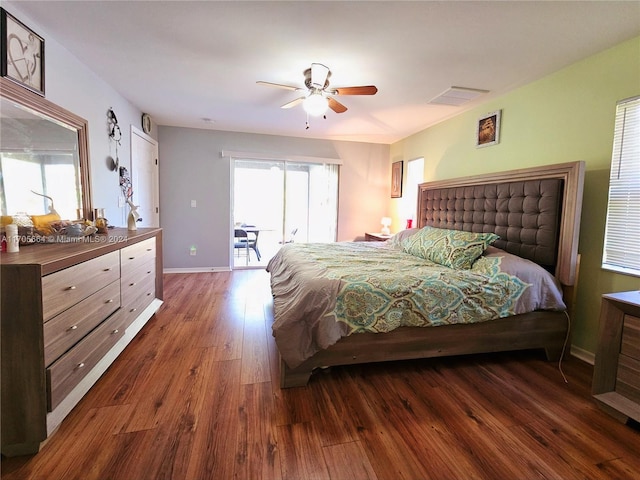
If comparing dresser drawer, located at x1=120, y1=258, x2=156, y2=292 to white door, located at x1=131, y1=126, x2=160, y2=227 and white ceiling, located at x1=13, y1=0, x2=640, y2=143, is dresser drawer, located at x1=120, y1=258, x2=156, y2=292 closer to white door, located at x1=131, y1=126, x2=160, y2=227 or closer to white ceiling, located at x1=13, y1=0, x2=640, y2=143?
white door, located at x1=131, y1=126, x2=160, y2=227

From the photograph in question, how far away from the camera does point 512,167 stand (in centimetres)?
291

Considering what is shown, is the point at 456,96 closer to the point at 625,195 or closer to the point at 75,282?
the point at 625,195

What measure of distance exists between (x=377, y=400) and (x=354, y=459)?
46cm

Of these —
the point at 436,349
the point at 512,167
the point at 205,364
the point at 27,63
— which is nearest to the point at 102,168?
the point at 27,63

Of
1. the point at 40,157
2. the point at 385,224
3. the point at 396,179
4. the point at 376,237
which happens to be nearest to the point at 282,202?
the point at 376,237

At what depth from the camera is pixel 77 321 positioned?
1.58 m

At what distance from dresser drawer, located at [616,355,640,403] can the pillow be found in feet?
3.33

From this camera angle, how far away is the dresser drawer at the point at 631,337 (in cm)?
160

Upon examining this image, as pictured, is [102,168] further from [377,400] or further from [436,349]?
[436,349]

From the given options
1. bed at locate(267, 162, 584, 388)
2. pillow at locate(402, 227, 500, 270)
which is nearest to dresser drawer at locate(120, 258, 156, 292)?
bed at locate(267, 162, 584, 388)

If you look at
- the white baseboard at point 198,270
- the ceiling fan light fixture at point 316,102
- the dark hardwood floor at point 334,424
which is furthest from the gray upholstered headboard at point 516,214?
the white baseboard at point 198,270

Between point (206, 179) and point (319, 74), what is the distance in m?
3.06

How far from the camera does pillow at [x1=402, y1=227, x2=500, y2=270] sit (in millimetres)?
2447

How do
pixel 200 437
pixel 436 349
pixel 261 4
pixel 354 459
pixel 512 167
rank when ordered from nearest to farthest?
pixel 354 459, pixel 200 437, pixel 261 4, pixel 436 349, pixel 512 167
